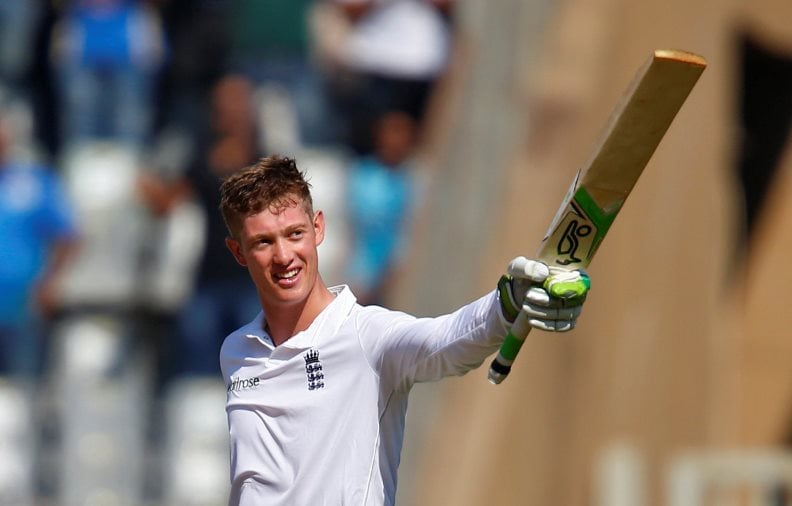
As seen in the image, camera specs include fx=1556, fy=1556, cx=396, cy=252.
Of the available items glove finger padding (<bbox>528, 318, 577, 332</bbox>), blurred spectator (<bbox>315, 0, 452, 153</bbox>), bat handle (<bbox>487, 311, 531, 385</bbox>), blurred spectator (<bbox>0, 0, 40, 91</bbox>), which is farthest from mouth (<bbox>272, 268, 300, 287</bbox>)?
blurred spectator (<bbox>0, 0, 40, 91</bbox>)

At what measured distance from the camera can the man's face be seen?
3705 millimetres

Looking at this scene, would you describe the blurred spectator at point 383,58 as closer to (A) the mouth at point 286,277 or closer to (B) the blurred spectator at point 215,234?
(B) the blurred spectator at point 215,234

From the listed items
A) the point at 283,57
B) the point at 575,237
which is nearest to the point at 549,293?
the point at 575,237

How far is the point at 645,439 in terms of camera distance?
9.30m

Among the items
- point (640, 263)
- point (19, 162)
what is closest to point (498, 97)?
point (640, 263)

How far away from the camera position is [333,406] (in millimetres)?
3727

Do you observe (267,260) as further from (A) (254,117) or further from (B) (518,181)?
(A) (254,117)

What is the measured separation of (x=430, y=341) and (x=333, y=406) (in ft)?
1.02

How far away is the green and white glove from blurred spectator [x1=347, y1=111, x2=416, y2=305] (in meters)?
6.10

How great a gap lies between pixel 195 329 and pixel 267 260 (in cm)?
612

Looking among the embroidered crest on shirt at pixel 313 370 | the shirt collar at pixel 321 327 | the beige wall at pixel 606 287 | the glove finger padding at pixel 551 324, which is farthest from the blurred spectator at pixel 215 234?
the glove finger padding at pixel 551 324

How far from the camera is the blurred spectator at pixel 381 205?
977 centimetres

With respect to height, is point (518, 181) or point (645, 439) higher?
point (518, 181)

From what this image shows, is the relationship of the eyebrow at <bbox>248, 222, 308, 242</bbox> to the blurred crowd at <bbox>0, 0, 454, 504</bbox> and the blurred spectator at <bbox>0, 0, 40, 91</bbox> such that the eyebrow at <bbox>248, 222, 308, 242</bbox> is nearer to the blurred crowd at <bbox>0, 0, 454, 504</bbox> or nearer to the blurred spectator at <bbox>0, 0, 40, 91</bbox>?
the blurred crowd at <bbox>0, 0, 454, 504</bbox>
